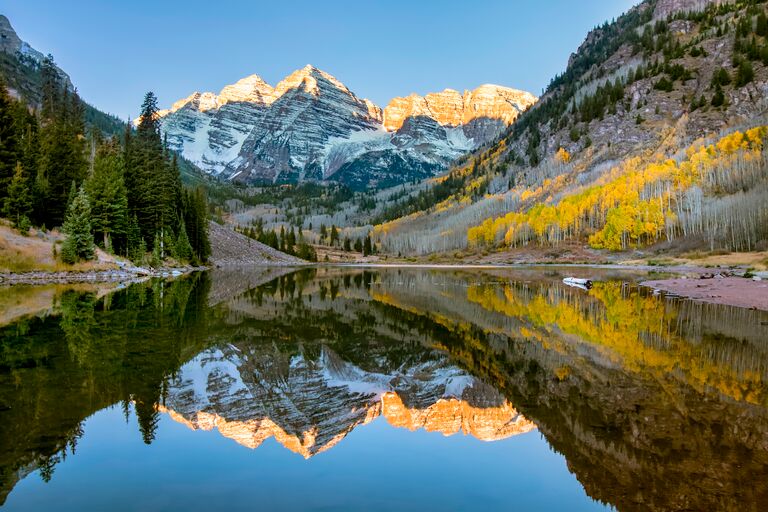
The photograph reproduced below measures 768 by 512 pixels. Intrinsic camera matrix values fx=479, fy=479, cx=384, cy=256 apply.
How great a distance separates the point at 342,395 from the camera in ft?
A: 45.3

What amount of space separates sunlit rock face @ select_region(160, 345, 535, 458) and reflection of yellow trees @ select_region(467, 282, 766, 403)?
20.5ft

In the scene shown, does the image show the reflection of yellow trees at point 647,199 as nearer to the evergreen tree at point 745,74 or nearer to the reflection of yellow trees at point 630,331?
the evergreen tree at point 745,74

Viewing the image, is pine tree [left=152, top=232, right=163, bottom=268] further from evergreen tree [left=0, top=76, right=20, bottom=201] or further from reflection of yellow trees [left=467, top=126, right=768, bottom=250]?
reflection of yellow trees [left=467, top=126, right=768, bottom=250]

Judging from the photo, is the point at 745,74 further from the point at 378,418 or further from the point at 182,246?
the point at 378,418

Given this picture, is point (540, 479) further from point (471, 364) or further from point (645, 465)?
point (471, 364)

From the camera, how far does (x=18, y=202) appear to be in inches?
2048

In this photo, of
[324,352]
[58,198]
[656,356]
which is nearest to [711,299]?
[656,356]

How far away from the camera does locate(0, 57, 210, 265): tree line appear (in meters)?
53.1

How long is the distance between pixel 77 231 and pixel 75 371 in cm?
4641

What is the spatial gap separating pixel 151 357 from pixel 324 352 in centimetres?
639

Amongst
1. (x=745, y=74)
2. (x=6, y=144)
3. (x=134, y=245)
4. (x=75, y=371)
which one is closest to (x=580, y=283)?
(x=75, y=371)

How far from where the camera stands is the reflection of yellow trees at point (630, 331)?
1432 centimetres

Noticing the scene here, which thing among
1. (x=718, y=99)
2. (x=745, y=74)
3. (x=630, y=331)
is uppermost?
(x=745, y=74)

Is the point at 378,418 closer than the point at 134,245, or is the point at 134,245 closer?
the point at 378,418
